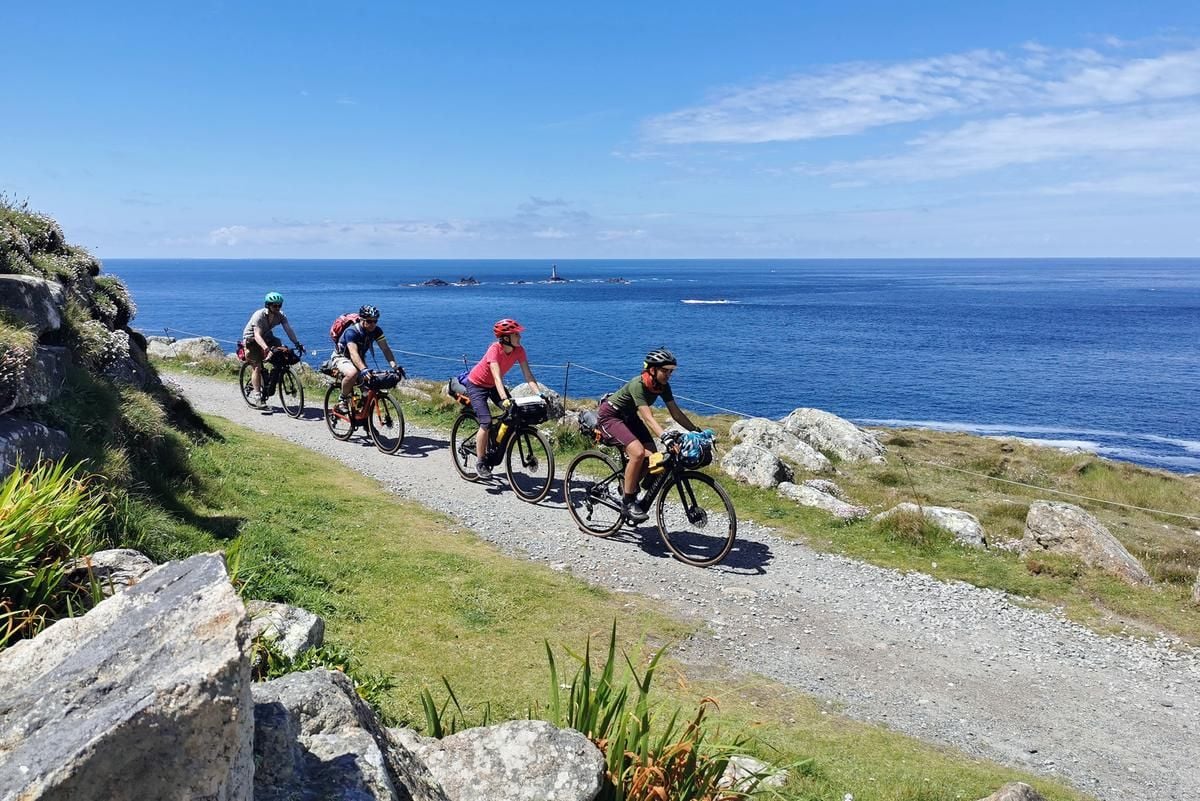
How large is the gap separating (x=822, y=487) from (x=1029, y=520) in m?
4.40

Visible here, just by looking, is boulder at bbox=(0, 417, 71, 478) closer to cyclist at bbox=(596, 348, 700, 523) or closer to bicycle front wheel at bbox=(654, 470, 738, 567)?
cyclist at bbox=(596, 348, 700, 523)

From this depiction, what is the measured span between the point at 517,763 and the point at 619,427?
733 cm

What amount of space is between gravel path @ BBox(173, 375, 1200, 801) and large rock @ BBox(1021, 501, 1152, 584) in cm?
232

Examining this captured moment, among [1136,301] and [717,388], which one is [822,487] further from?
[1136,301]

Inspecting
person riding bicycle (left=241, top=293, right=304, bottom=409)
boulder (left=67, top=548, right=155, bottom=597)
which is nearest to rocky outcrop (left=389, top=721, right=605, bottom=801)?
boulder (left=67, top=548, right=155, bottom=597)

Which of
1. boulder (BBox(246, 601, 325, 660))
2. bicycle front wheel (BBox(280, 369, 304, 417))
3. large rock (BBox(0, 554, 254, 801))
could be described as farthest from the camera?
bicycle front wheel (BBox(280, 369, 304, 417))

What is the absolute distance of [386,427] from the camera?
17.5 m

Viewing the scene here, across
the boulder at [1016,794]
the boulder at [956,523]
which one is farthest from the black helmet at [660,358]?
the boulder at [1016,794]

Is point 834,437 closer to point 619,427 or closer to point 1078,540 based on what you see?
point 1078,540

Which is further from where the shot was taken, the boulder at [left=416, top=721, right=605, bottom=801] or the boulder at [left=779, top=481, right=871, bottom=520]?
the boulder at [left=779, top=481, right=871, bottom=520]

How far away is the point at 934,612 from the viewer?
10.1m

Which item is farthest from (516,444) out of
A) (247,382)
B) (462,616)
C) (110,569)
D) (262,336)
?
(110,569)

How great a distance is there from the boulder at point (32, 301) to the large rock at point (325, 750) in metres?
7.08

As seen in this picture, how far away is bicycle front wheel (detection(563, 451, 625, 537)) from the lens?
12.3 meters
